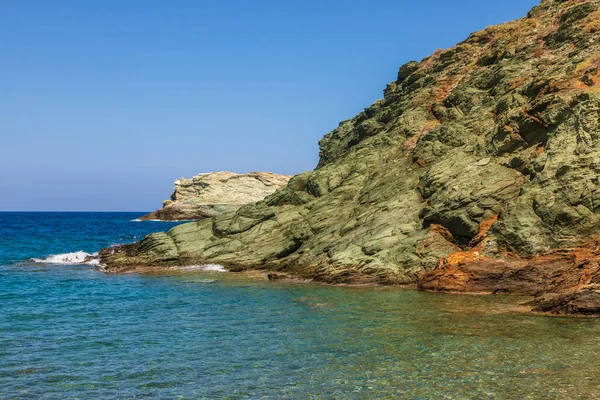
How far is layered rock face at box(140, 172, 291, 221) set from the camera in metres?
165

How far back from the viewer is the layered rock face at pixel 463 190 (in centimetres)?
3072

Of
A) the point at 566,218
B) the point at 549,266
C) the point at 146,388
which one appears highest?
the point at 566,218

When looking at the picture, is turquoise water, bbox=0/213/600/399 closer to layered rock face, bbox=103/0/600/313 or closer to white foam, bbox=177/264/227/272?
layered rock face, bbox=103/0/600/313

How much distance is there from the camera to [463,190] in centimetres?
3609

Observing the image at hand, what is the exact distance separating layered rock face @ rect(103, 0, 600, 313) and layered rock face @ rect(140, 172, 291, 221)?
108573 millimetres

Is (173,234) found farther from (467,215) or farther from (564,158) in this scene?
(564,158)

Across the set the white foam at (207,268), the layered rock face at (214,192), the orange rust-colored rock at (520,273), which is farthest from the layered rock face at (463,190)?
the layered rock face at (214,192)

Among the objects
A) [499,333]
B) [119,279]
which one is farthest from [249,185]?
[499,333]

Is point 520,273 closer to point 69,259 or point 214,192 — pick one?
point 69,259

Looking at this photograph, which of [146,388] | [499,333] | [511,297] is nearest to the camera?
[146,388]

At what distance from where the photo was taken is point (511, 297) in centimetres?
2830

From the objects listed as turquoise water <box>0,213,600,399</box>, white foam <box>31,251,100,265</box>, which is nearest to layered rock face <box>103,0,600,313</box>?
white foam <box>31,251,100,265</box>

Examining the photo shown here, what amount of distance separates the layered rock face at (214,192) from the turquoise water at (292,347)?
13380 centimetres

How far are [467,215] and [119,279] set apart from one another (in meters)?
26.2
